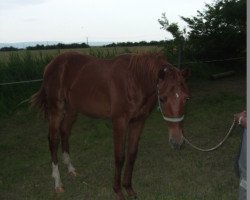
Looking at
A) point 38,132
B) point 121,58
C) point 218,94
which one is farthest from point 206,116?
point 121,58

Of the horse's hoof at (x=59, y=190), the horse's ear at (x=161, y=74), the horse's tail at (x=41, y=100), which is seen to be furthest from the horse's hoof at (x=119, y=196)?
the horse's tail at (x=41, y=100)

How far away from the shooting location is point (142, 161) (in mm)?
5766

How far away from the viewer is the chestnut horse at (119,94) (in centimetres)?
366

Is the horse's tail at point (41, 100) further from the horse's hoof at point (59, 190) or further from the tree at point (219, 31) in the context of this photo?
the tree at point (219, 31)

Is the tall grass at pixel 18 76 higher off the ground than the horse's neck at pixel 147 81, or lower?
lower

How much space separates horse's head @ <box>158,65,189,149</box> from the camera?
360 centimetres

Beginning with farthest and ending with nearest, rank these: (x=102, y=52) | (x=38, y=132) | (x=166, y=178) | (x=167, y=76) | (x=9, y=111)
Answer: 1. (x=102, y=52)
2. (x=9, y=111)
3. (x=38, y=132)
4. (x=166, y=178)
5. (x=167, y=76)

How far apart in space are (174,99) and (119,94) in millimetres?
724

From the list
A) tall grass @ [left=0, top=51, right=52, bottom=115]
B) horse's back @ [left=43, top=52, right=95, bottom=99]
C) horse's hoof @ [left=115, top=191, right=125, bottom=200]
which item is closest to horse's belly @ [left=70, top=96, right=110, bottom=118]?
horse's back @ [left=43, top=52, right=95, bottom=99]

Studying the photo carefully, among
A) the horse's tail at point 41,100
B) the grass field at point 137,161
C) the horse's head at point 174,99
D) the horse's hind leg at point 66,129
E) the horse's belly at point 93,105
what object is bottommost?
the grass field at point 137,161

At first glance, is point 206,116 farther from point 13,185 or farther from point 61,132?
point 13,185

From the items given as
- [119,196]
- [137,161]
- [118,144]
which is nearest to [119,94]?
[118,144]

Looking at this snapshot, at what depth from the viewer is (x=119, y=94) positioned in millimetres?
4125

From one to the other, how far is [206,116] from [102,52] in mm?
5193
